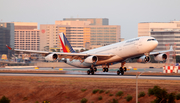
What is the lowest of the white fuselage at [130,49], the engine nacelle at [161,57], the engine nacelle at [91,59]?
the engine nacelle at [91,59]

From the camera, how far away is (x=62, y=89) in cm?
4456

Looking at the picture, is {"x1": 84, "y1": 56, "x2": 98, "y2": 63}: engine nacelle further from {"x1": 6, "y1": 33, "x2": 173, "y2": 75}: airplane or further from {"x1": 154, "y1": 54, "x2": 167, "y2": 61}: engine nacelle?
{"x1": 154, "y1": 54, "x2": 167, "y2": 61}: engine nacelle

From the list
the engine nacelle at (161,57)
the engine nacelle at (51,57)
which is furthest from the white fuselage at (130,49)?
the engine nacelle at (51,57)

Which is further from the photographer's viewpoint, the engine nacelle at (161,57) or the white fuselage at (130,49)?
the engine nacelle at (161,57)

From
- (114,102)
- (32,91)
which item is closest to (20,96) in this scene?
(32,91)

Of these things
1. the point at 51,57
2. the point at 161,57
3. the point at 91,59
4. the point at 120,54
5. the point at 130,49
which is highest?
the point at 130,49

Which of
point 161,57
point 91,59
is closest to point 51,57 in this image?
point 91,59

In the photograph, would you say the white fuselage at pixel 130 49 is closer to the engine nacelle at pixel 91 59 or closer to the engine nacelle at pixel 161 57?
the engine nacelle at pixel 91 59

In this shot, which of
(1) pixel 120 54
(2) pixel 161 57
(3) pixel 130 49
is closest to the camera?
(3) pixel 130 49

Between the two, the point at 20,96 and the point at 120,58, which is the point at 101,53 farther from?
the point at 20,96

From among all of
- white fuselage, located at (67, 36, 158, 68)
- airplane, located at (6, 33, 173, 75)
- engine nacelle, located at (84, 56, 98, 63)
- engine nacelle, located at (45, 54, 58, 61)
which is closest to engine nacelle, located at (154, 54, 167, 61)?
airplane, located at (6, 33, 173, 75)

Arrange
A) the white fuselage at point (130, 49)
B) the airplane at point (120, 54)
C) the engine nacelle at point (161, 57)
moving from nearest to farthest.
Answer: the white fuselage at point (130, 49) → the airplane at point (120, 54) → the engine nacelle at point (161, 57)

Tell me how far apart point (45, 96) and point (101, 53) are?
90.9 ft

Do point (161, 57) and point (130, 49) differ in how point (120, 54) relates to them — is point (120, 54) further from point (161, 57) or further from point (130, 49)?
point (161, 57)
